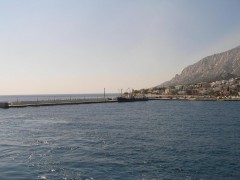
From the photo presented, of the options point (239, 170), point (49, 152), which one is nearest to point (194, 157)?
point (239, 170)

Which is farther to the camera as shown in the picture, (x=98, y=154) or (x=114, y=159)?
(x=98, y=154)

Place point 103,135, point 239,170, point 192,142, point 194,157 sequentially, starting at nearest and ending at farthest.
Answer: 1. point 239,170
2. point 194,157
3. point 192,142
4. point 103,135

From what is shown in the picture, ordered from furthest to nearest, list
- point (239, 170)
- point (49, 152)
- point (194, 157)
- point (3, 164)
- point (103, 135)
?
point (103, 135) < point (49, 152) < point (194, 157) < point (3, 164) < point (239, 170)

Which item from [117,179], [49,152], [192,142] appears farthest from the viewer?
[192,142]

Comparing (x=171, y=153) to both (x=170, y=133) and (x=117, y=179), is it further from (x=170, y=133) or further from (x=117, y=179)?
(x=170, y=133)

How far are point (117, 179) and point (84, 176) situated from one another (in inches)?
138

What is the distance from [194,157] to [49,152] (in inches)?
770

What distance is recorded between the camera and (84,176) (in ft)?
106

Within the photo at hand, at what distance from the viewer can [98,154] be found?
42.2 m

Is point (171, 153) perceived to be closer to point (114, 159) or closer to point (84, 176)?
point (114, 159)

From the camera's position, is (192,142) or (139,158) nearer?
(139,158)

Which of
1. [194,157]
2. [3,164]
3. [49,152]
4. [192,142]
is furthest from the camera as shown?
[192,142]

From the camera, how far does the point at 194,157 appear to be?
40531 millimetres

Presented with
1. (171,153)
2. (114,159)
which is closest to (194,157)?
(171,153)
